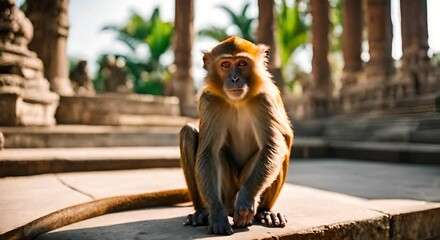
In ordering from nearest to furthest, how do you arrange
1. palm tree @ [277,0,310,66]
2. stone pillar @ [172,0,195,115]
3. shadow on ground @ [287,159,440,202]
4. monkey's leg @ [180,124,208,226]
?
monkey's leg @ [180,124,208,226], shadow on ground @ [287,159,440,202], stone pillar @ [172,0,195,115], palm tree @ [277,0,310,66]

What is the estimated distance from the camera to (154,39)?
25453 millimetres

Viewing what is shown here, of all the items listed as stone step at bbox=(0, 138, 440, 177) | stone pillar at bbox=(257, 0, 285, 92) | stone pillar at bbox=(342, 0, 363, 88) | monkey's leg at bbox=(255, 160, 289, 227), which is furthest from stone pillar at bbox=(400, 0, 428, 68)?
monkey's leg at bbox=(255, 160, 289, 227)

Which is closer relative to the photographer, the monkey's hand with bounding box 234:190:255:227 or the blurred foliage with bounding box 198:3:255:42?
the monkey's hand with bounding box 234:190:255:227

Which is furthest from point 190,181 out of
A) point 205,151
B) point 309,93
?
point 309,93

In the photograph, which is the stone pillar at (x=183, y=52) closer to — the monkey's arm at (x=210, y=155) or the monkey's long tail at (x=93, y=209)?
the monkey's long tail at (x=93, y=209)

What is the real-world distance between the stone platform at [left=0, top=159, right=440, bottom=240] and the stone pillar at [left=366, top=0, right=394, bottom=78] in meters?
7.33

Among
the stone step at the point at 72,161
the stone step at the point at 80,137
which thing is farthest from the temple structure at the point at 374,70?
the stone step at the point at 80,137

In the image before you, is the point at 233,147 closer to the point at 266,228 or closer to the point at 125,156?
the point at 266,228

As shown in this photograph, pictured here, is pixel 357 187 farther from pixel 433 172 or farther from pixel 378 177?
pixel 433 172

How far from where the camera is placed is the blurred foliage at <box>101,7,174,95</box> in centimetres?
2561

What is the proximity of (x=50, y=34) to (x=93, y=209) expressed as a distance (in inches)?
306

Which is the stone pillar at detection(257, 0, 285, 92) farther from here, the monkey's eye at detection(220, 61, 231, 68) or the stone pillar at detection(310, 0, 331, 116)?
the monkey's eye at detection(220, 61, 231, 68)

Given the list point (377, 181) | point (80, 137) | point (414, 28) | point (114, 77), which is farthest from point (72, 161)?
point (414, 28)

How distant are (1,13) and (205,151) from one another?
629 centimetres
